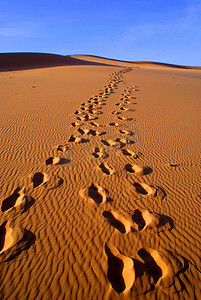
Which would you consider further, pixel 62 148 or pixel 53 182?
pixel 62 148

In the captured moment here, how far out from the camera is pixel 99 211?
2.33 m

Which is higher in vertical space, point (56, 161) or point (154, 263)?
point (56, 161)

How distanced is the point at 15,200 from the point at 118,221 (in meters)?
1.35

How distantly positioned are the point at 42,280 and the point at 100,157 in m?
2.21

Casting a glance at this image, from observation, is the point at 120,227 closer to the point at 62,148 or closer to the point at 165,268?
the point at 165,268

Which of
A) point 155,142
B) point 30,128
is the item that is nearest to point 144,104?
point 155,142

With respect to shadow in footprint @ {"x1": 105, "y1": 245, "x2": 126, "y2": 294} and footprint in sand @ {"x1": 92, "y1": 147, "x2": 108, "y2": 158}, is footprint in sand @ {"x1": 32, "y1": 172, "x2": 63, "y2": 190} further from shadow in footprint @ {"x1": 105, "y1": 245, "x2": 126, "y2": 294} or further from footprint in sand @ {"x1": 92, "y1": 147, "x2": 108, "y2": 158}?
shadow in footprint @ {"x1": 105, "y1": 245, "x2": 126, "y2": 294}

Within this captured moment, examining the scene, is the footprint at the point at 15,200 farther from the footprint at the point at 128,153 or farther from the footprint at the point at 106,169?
the footprint at the point at 128,153

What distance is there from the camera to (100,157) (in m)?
3.57

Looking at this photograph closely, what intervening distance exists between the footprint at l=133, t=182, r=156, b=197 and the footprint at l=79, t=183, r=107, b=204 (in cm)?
50

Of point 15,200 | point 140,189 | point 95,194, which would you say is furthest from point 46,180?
point 140,189

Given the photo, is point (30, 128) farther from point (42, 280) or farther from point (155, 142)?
point (42, 280)

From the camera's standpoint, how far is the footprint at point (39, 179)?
2.79m

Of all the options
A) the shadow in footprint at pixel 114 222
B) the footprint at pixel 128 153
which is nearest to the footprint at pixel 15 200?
the shadow in footprint at pixel 114 222
